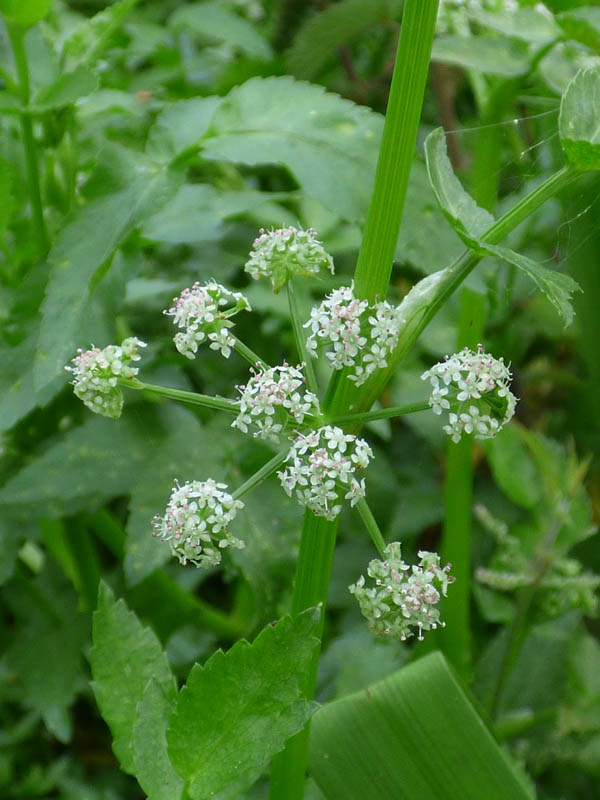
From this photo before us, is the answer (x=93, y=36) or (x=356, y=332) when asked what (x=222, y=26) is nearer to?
(x=93, y=36)

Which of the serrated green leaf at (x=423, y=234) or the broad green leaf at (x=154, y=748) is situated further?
the serrated green leaf at (x=423, y=234)

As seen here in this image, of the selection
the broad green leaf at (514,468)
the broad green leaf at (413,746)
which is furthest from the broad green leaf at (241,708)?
the broad green leaf at (514,468)

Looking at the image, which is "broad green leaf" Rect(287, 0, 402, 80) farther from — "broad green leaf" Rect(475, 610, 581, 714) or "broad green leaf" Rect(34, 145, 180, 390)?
"broad green leaf" Rect(475, 610, 581, 714)

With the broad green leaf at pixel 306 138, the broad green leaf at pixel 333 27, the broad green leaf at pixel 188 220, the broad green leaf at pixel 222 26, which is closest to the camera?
the broad green leaf at pixel 306 138

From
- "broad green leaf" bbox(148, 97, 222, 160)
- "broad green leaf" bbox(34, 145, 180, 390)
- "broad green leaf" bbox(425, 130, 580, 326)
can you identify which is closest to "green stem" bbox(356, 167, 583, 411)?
"broad green leaf" bbox(425, 130, 580, 326)

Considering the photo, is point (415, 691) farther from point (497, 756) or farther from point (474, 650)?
point (474, 650)

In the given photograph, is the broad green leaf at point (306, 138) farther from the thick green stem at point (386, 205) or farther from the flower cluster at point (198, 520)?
the flower cluster at point (198, 520)

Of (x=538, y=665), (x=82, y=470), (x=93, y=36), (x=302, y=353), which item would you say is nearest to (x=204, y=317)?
(x=302, y=353)

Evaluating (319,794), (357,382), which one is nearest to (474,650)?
(319,794)
